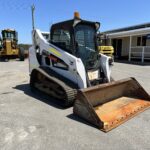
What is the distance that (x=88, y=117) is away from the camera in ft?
13.2

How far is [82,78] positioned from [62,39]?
1.46 m

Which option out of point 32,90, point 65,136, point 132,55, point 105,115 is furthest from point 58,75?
point 132,55

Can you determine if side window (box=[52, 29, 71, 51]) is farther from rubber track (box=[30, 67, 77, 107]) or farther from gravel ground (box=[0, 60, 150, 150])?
gravel ground (box=[0, 60, 150, 150])

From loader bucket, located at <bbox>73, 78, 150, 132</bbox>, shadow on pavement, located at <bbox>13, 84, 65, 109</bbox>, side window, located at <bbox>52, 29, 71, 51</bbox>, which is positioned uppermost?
side window, located at <bbox>52, 29, 71, 51</bbox>

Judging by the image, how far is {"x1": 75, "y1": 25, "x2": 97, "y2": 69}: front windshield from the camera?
536cm

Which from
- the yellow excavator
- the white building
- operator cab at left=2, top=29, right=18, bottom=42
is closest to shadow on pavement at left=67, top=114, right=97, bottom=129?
the white building

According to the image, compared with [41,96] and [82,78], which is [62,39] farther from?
[41,96]

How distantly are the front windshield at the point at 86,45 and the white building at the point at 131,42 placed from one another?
12.2m

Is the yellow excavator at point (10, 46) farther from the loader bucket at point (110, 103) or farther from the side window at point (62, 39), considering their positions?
the loader bucket at point (110, 103)

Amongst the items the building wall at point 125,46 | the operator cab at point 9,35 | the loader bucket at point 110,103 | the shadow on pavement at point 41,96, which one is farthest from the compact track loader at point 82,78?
the building wall at point 125,46

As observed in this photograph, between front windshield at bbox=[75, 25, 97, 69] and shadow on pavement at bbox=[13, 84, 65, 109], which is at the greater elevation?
front windshield at bbox=[75, 25, 97, 69]

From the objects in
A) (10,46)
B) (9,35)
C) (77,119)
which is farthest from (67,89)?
(9,35)

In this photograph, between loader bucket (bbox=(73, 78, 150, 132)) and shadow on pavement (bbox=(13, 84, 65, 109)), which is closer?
loader bucket (bbox=(73, 78, 150, 132))

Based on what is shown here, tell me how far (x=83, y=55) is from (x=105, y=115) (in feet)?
6.44
